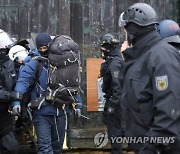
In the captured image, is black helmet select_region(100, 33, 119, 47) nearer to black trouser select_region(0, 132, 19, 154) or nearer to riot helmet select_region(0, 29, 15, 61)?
riot helmet select_region(0, 29, 15, 61)

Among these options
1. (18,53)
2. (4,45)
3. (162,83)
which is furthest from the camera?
(18,53)

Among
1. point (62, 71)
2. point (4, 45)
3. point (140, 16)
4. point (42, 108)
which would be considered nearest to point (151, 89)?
point (140, 16)

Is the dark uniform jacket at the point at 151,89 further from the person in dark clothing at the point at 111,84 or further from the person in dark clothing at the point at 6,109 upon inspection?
the person in dark clothing at the point at 111,84

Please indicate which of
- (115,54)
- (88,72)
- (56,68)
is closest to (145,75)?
(56,68)

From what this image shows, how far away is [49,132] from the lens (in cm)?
647

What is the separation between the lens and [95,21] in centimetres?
873

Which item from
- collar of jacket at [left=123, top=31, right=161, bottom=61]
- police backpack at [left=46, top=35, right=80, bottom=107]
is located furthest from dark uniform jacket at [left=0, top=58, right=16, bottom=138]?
collar of jacket at [left=123, top=31, right=161, bottom=61]

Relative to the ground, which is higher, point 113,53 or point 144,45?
point 144,45

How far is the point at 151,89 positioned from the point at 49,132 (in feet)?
10.5

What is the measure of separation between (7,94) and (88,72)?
245cm

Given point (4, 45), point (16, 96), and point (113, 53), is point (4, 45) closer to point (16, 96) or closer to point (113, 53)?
point (16, 96)

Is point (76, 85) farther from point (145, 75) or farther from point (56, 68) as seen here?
point (145, 75)

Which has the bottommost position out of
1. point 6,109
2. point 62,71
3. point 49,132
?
point 49,132

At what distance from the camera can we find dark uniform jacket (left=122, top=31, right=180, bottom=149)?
335 cm
